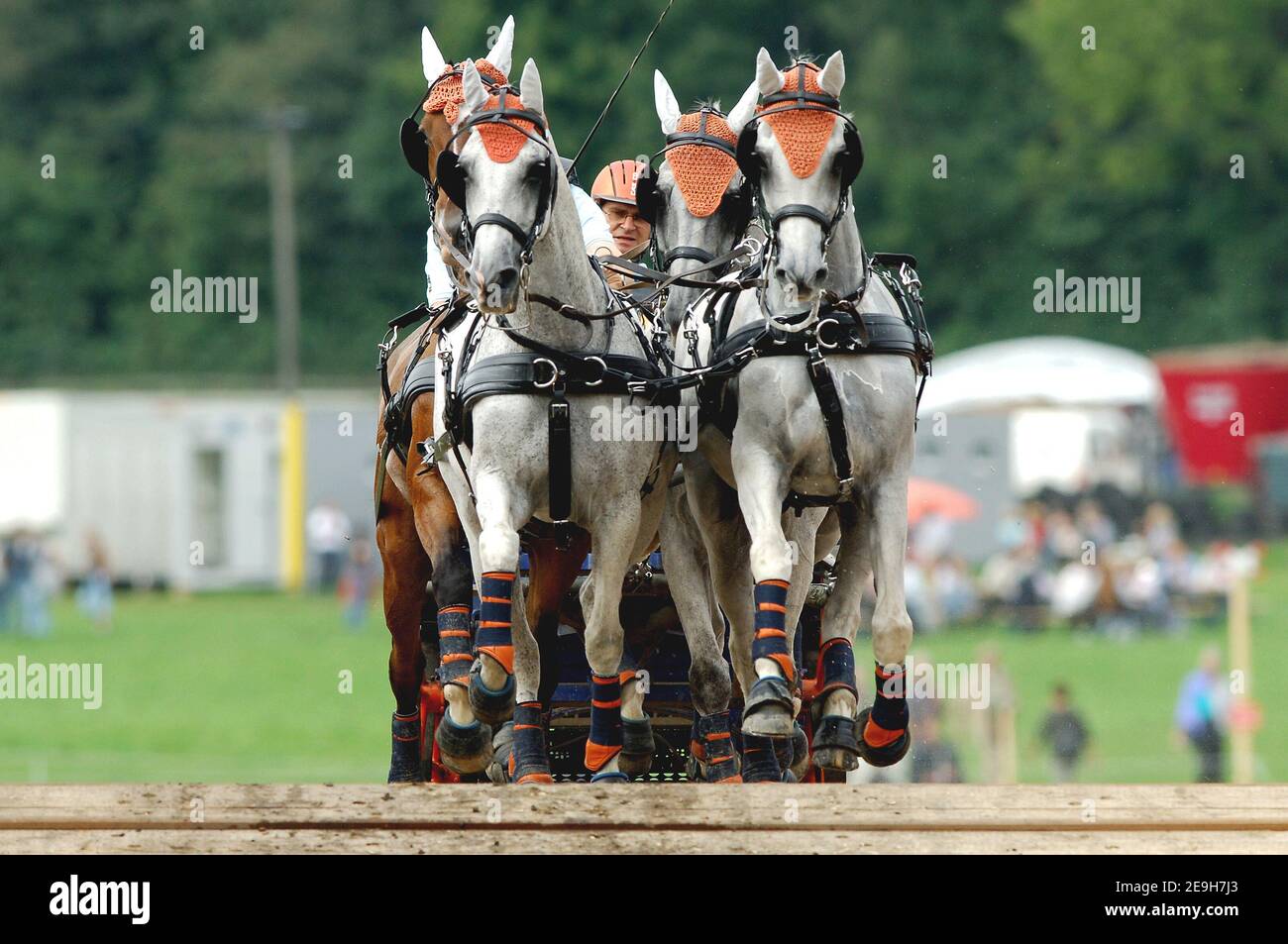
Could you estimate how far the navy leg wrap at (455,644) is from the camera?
9.34m

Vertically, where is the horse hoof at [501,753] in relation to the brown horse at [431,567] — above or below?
below

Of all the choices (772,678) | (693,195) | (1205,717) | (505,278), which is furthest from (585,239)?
(1205,717)

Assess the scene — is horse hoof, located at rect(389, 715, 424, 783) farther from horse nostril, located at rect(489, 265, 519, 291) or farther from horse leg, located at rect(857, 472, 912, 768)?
horse nostril, located at rect(489, 265, 519, 291)

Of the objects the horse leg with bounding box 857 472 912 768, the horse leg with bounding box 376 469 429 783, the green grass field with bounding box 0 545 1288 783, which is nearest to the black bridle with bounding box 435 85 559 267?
the horse leg with bounding box 857 472 912 768

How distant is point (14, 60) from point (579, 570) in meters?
58.7

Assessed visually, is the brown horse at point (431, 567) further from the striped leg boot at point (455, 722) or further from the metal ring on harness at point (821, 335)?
the metal ring on harness at point (821, 335)

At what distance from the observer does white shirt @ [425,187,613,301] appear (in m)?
9.99

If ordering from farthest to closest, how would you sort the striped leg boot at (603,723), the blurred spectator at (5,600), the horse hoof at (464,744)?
the blurred spectator at (5,600), the striped leg boot at (603,723), the horse hoof at (464,744)

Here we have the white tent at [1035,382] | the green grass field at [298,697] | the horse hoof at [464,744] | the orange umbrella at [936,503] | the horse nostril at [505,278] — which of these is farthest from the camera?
the white tent at [1035,382]

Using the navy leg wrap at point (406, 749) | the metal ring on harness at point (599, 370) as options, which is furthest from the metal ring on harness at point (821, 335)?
the navy leg wrap at point (406, 749)

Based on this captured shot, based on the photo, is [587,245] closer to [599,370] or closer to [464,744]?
[599,370]

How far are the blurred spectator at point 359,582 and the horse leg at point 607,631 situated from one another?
30517 mm

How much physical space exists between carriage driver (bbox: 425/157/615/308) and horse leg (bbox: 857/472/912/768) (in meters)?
1.88

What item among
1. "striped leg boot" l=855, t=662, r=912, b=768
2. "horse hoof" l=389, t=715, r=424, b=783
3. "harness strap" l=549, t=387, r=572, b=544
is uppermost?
"harness strap" l=549, t=387, r=572, b=544
